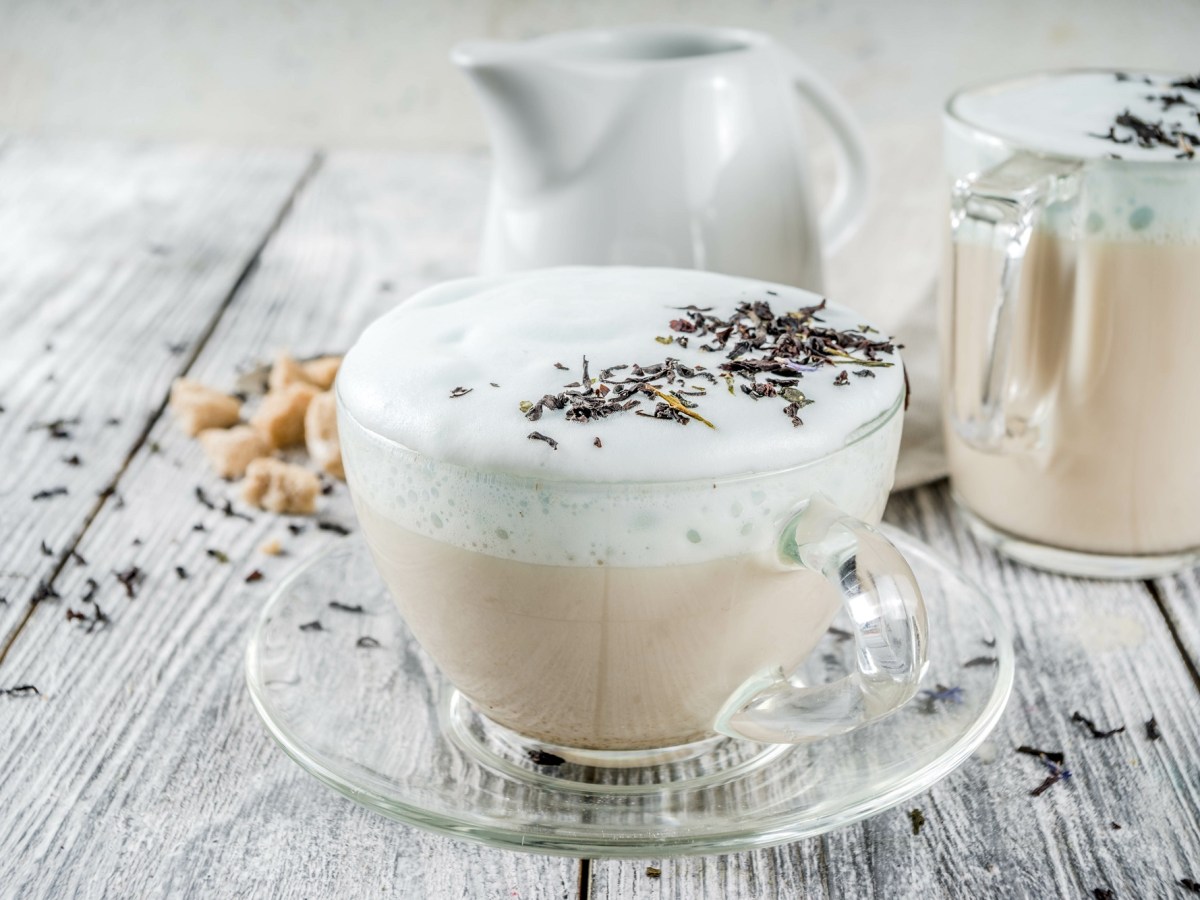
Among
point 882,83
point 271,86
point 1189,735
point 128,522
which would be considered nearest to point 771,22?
point 882,83

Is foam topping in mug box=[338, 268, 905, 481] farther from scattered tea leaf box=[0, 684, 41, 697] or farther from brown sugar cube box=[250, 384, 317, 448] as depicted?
brown sugar cube box=[250, 384, 317, 448]

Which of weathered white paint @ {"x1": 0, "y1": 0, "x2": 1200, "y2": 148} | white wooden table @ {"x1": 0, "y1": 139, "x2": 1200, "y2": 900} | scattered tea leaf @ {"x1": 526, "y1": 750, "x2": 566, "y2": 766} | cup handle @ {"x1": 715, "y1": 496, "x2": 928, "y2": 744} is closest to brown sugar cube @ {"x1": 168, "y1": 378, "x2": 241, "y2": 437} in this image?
white wooden table @ {"x1": 0, "y1": 139, "x2": 1200, "y2": 900}

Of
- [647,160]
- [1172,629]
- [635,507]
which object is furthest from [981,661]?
Answer: [647,160]

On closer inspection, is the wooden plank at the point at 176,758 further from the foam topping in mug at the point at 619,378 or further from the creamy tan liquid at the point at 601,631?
the foam topping in mug at the point at 619,378

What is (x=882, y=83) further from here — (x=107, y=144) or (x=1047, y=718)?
(x=1047, y=718)

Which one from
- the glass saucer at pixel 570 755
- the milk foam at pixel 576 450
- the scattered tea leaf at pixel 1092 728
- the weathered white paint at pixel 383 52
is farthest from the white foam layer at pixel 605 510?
the weathered white paint at pixel 383 52

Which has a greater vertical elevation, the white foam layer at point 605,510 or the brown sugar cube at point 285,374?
the white foam layer at point 605,510
